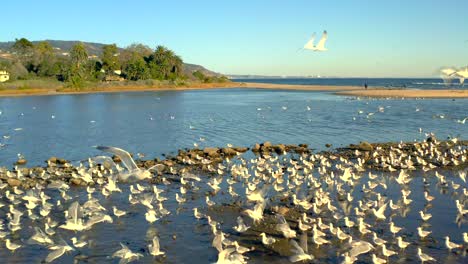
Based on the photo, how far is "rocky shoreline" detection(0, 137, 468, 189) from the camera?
67.3ft

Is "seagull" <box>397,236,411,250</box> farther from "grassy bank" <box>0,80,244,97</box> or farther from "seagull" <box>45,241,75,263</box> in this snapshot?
"grassy bank" <box>0,80,244,97</box>

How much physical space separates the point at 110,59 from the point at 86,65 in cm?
643

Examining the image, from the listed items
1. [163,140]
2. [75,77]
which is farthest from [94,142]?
[75,77]

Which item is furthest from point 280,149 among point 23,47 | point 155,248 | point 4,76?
point 23,47

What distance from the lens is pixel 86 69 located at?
4712 inches

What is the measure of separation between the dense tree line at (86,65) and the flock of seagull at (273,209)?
A: 93.6 m

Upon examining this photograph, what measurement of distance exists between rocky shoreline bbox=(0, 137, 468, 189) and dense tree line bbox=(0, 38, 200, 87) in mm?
87953

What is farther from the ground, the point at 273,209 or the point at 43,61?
the point at 43,61

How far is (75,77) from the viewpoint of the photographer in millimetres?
109375

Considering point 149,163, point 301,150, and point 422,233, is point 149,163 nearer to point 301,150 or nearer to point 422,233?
point 301,150

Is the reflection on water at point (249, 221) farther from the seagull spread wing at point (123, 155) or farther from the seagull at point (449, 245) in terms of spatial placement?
the seagull spread wing at point (123, 155)

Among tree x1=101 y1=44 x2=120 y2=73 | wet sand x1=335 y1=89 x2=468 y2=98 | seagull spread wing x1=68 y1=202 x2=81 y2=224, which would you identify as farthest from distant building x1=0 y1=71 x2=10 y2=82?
seagull spread wing x1=68 y1=202 x2=81 y2=224

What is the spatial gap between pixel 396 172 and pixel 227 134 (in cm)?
1624

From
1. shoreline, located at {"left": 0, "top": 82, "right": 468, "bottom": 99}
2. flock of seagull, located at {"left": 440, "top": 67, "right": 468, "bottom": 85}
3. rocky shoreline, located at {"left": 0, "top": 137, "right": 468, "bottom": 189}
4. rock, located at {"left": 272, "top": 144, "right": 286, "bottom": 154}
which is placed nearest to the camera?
flock of seagull, located at {"left": 440, "top": 67, "right": 468, "bottom": 85}
